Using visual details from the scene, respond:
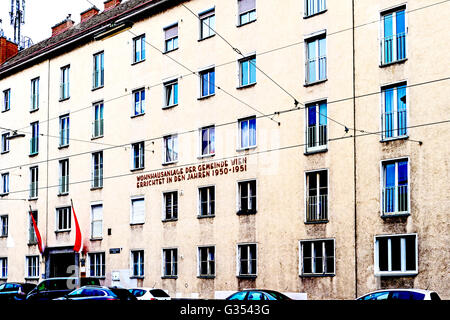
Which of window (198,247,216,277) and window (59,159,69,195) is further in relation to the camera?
window (59,159,69,195)

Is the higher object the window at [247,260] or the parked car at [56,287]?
the window at [247,260]

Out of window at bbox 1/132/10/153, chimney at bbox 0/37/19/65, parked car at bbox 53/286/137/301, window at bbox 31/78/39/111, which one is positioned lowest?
parked car at bbox 53/286/137/301

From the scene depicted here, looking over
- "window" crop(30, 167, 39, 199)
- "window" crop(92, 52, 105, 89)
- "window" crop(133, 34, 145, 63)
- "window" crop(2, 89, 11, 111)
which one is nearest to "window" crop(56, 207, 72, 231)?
"window" crop(30, 167, 39, 199)

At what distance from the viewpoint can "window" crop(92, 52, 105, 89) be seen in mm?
39981

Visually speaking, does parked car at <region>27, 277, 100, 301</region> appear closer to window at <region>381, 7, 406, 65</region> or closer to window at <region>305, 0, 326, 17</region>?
window at <region>305, 0, 326, 17</region>

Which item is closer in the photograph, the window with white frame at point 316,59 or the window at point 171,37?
the window with white frame at point 316,59

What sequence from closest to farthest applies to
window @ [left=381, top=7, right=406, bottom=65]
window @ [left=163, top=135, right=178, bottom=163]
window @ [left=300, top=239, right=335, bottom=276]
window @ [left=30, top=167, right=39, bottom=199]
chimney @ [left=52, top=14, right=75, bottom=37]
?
1. window @ [left=381, top=7, right=406, bottom=65]
2. window @ [left=300, top=239, right=335, bottom=276]
3. window @ [left=163, top=135, right=178, bottom=163]
4. window @ [left=30, top=167, right=39, bottom=199]
5. chimney @ [left=52, top=14, right=75, bottom=37]

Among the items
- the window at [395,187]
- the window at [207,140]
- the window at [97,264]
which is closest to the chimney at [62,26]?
the window at [97,264]

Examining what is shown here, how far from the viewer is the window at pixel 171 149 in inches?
1368

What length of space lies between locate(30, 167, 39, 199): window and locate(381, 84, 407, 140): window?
24.8 meters

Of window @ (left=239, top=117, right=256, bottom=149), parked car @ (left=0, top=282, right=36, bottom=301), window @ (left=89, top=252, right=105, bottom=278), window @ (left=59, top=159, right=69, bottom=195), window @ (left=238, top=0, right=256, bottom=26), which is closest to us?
window @ (left=239, top=117, right=256, bottom=149)

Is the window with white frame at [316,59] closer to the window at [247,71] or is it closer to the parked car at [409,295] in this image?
the window at [247,71]

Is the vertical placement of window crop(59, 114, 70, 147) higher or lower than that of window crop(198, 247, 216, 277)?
higher

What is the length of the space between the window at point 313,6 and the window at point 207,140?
23.3 feet
